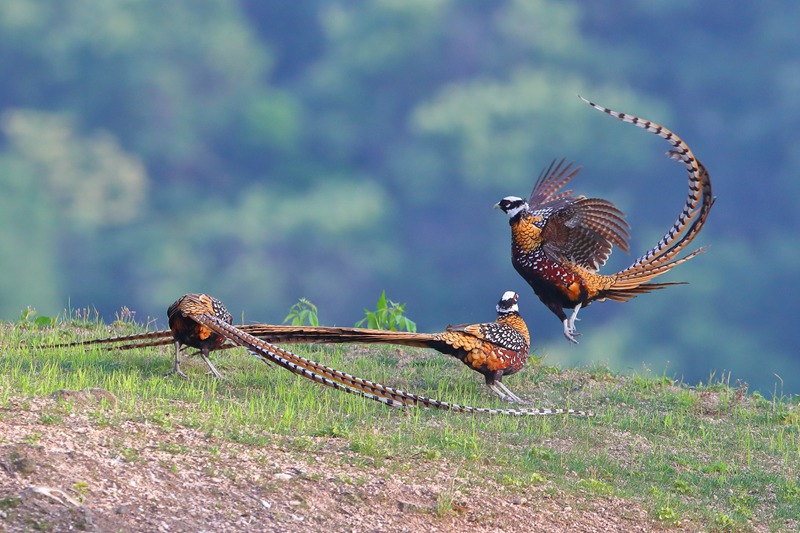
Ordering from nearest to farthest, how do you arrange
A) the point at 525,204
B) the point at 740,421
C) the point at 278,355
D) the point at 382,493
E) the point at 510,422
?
the point at 382,493
the point at 278,355
the point at 510,422
the point at 740,421
the point at 525,204

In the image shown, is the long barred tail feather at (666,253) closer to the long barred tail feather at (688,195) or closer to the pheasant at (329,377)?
the long barred tail feather at (688,195)

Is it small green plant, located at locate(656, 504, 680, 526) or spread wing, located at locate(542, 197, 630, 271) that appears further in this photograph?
spread wing, located at locate(542, 197, 630, 271)

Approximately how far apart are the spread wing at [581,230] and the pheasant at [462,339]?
1.64 meters

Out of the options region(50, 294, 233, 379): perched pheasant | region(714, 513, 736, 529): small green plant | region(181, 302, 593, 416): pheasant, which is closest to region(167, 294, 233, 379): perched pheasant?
region(50, 294, 233, 379): perched pheasant

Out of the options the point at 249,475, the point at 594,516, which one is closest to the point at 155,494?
the point at 249,475

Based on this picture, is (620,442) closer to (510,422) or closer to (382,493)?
(510,422)

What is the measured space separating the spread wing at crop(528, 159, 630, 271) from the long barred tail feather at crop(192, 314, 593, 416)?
8.92 ft

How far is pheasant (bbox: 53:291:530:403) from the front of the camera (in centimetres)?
991

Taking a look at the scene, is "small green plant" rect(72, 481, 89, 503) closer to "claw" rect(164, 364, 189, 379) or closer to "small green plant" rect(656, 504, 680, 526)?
"small green plant" rect(656, 504, 680, 526)

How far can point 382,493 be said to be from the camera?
684 cm

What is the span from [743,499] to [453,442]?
248cm

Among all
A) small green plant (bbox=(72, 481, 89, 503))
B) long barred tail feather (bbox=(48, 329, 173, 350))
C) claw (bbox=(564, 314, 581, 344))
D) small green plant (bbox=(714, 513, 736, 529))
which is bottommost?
small green plant (bbox=(72, 481, 89, 503))

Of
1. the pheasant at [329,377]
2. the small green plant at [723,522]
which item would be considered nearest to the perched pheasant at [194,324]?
the pheasant at [329,377]

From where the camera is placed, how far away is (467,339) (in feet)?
34.7
